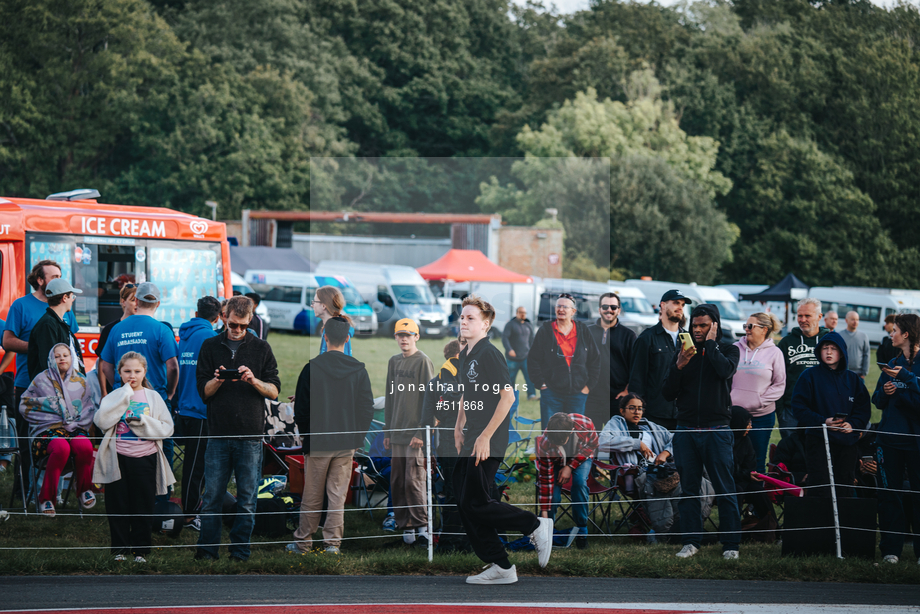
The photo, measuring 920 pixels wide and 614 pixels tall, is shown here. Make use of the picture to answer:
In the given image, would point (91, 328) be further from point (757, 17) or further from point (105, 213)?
point (757, 17)

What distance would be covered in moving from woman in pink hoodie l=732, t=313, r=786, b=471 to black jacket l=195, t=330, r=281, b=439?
4.13m

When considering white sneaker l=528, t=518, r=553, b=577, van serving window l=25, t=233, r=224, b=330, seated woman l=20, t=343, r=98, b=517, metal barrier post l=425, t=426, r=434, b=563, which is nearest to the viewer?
white sneaker l=528, t=518, r=553, b=577

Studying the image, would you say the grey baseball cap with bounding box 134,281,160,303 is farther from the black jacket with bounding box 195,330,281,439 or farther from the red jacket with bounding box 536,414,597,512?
the red jacket with bounding box 536,414,597,512

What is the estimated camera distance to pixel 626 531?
23.9ft

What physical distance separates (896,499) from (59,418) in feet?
21.2

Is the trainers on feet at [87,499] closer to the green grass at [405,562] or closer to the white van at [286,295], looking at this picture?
the green grass at [405,562]

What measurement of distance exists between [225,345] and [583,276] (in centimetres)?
290

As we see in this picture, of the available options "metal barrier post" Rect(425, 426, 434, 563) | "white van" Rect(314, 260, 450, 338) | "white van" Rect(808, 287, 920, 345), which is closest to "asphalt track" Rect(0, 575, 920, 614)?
"metal barrier post" Rect(425, 426, 434, 563)

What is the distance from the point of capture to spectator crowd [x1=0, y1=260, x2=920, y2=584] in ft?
19.5

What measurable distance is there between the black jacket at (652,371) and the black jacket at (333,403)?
2.55m

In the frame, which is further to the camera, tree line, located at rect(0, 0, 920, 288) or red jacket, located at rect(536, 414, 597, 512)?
tree line, located at rect(0, 0, 920, 288)

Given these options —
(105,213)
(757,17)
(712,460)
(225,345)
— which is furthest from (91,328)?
(757,17)

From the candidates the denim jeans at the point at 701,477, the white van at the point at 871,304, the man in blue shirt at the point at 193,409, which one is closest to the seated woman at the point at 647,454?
the denim jeans at the point at 701,477

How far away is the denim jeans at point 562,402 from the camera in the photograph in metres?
7.59
